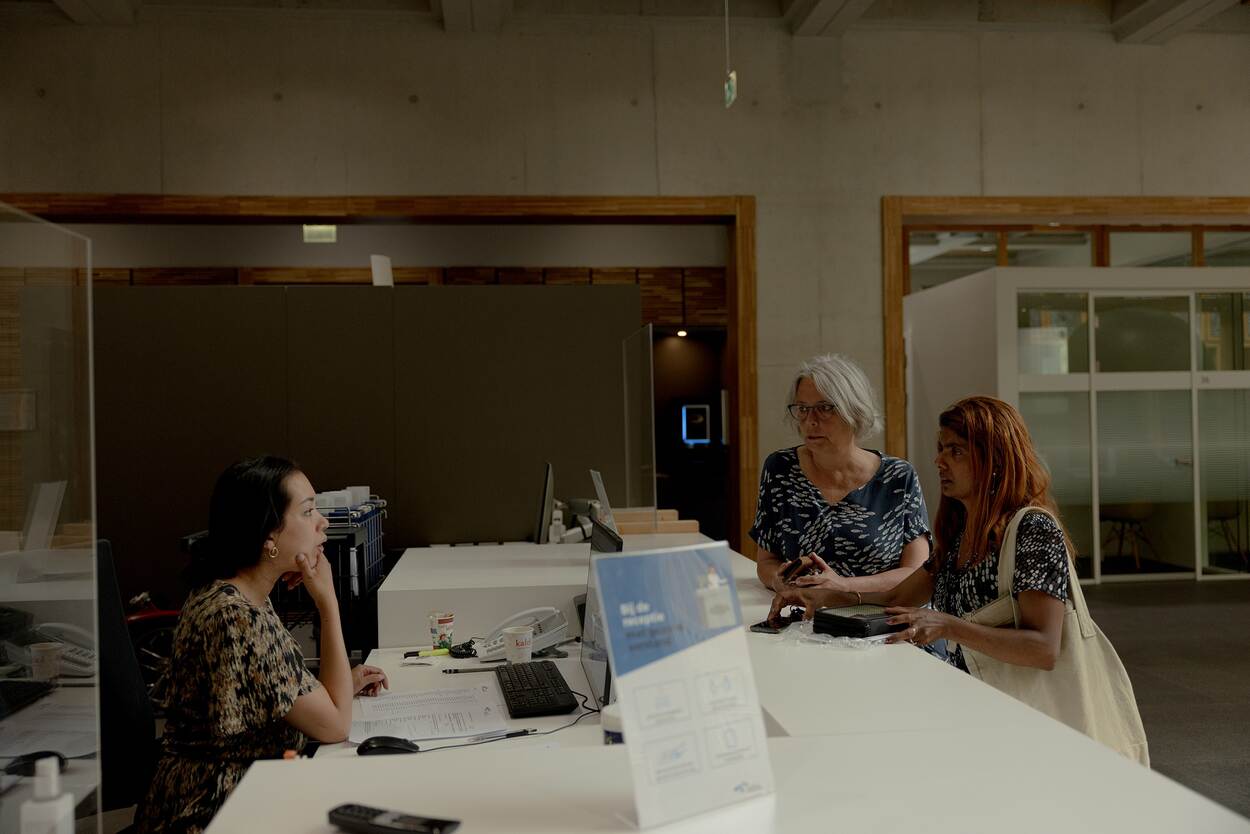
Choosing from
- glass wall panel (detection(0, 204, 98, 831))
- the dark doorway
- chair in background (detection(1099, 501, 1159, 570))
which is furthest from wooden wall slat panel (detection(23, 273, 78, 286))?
chair in background (detection(1099, 501, 1159, 570))

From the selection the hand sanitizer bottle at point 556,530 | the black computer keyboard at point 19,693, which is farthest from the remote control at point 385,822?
the hand sanitizer bottle at point 556,530

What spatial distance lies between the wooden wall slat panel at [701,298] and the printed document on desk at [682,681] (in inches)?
289

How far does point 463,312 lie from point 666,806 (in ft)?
17.7

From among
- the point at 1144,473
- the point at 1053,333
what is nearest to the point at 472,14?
the point at 1053,333

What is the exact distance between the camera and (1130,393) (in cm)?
765

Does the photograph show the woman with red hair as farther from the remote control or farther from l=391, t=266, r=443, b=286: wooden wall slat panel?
l=391, t=266, r=443, b=286: wooden wall slat panel

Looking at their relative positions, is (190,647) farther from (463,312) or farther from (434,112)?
(434,112)

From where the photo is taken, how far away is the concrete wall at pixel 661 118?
652 cm

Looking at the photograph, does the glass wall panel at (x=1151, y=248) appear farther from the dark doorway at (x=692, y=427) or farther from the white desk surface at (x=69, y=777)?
the white desk surface at (x=69, y=777)

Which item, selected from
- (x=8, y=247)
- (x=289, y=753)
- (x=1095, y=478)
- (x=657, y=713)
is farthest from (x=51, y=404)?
(x=1095, y=478)

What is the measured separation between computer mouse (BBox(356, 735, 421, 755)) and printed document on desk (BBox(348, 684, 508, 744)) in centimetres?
18

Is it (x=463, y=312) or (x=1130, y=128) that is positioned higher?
(x=1130, y=128)

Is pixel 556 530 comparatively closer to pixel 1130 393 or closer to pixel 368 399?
pixel 368 399

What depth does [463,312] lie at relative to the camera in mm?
6355
